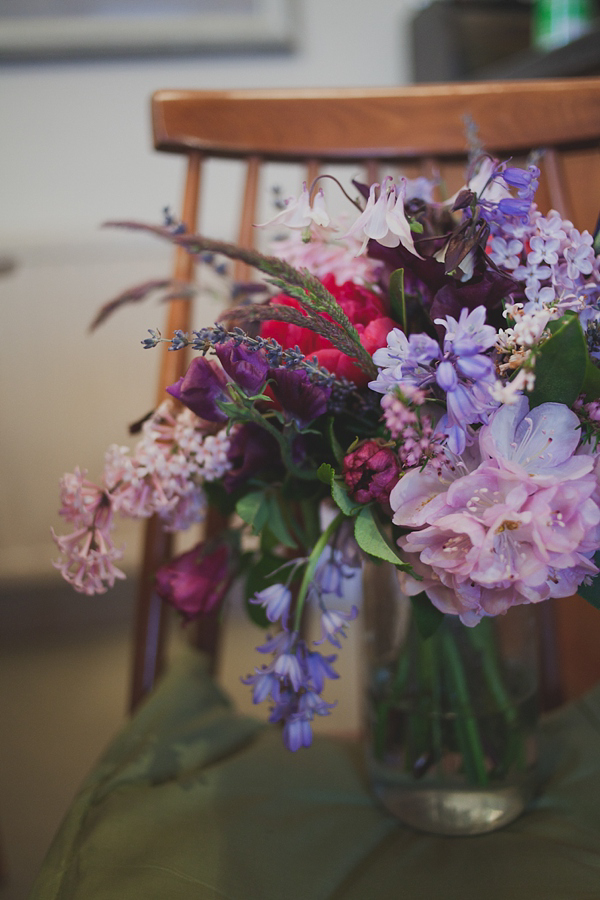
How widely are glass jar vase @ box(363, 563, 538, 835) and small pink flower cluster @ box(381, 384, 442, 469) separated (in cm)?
18

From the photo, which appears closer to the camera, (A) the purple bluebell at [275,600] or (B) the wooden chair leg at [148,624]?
(A) the purple bluebell at [275,600]

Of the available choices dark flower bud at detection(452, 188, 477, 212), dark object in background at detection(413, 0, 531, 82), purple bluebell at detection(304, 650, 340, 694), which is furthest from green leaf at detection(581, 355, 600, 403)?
dark object in background at detection(413, 0, 531, 82)

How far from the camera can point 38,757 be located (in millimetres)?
1105

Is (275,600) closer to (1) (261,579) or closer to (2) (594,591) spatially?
(1) (261,579)

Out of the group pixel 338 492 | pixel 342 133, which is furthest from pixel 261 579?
pixel 342 133

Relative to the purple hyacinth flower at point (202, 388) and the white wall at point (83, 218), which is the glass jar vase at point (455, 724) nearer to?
the purple hyacinth flower at point (202, 388)

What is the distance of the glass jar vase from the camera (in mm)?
470

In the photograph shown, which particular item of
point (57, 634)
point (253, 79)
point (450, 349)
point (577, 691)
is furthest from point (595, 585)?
point (57, 634)

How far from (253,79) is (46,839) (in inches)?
53.8

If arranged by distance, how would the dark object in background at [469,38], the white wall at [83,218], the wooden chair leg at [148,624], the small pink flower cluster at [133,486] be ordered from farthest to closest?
the white wall at [83,218], the dark object in background at [469,38], the wooden chair leg at [148,624], the small pink flower cluster at [133,486]

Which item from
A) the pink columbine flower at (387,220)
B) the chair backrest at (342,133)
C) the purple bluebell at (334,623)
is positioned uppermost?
the chair backrest at (342,133)

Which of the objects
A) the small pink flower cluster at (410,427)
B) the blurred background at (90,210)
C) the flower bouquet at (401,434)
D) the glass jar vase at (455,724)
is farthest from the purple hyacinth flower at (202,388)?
the blurred background at (90,210)

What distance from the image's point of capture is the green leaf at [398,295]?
1.18 ft

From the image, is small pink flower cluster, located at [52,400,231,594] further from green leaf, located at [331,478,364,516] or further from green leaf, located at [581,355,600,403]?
green leaf, located at [581,355,600,403]
